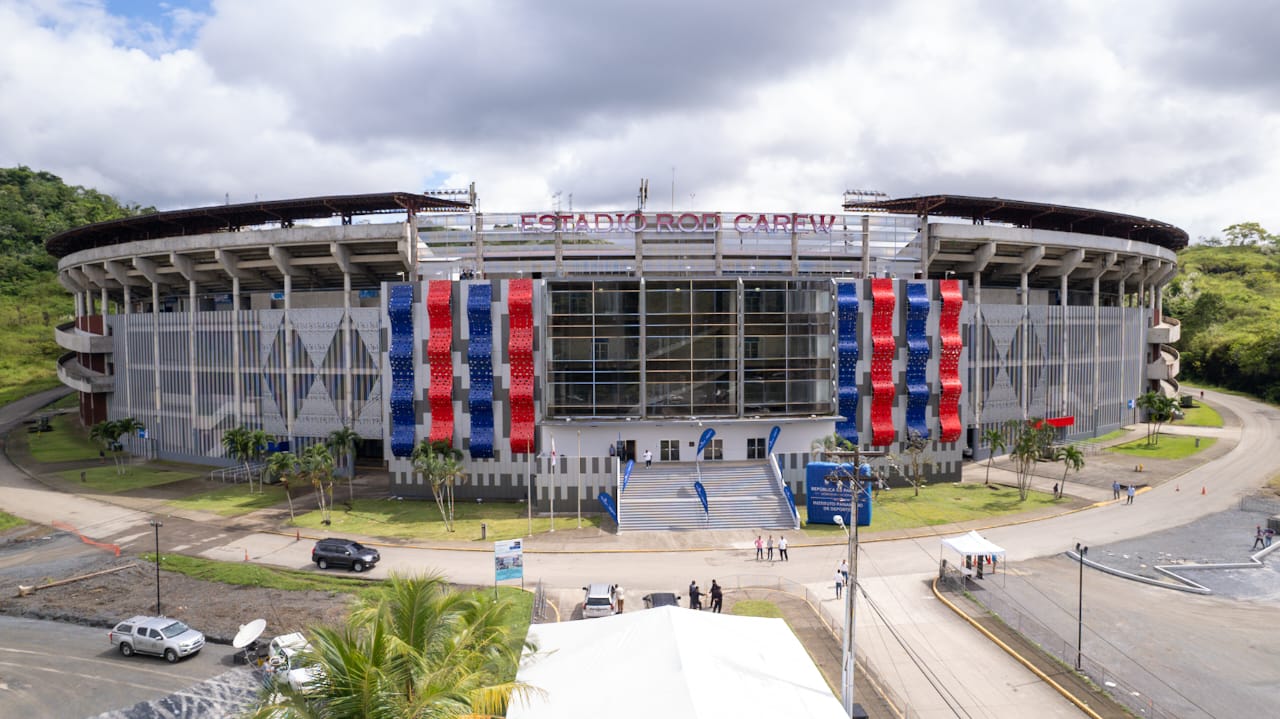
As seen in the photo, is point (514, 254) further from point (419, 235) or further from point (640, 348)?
point (640, 348)

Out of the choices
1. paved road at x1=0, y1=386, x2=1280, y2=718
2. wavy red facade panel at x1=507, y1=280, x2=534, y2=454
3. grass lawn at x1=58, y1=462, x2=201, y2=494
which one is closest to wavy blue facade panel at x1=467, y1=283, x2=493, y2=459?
wavy red facade panel at x1=507, y1=280, x2=534, y2=454

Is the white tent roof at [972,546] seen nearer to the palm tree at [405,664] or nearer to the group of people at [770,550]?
the group of people at [770,550]

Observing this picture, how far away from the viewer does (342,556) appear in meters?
40.1

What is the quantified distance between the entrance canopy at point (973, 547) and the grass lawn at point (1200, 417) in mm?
74566

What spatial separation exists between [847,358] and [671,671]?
43.1 meters

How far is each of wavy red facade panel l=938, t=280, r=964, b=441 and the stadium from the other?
195 mm

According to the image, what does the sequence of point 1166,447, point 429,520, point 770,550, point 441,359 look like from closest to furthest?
1. point 770,550
2. point 429,520
3. point 441,359
4. point 1166,447

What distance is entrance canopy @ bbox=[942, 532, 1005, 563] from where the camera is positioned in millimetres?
36188

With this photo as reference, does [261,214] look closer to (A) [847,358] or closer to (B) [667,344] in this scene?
(B) [667,344]

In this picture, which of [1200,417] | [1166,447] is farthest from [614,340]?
[1200,417]

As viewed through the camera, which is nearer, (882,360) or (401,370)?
(401,370)

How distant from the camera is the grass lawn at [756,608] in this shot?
33.0 meters

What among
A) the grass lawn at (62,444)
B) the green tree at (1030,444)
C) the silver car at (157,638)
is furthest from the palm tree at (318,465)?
the green tree at (1030,444)

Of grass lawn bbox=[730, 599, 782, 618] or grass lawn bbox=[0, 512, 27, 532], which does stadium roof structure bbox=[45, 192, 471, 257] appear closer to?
grass lawn bbox=[0, 512, 27, 532]
